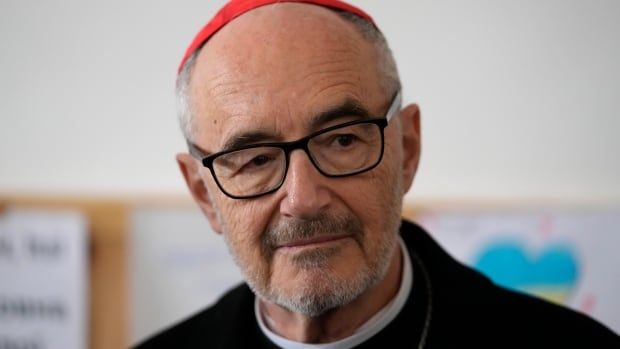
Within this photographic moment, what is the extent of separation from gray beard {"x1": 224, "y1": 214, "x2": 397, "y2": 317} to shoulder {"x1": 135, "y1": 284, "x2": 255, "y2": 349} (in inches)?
14.5

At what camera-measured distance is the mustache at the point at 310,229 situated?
4.04 feet

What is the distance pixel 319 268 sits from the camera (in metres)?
1.25

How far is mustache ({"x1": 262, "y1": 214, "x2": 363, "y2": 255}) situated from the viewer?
1.23 meters

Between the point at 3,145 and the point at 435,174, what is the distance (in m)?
1.78

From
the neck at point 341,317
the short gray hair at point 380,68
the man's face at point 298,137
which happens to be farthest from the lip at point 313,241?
the short gray hair at point 380,68

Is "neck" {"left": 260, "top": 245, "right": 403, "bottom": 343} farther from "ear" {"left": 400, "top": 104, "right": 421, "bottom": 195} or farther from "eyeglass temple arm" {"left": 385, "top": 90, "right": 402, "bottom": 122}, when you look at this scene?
"eyeglass temple arm" {"left": 385, "top": 90, "right": 402, "bottom": 122}

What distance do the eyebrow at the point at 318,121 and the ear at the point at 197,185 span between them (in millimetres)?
250

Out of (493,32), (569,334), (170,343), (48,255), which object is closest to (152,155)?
(48,255)

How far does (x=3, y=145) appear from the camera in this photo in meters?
2.66

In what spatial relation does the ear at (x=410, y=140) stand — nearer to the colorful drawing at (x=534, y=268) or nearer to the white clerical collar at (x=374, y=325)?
the white clerical collar at (x=374, y=325)

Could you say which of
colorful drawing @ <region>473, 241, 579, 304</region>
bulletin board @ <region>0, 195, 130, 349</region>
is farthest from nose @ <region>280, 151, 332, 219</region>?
bulletin board @ <region>0, 195, 130, 349</region>

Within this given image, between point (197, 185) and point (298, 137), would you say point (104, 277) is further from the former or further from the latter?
point (298, 137)

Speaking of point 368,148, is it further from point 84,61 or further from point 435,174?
point 84,61

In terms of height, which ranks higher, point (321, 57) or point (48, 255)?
point (321, 57)
